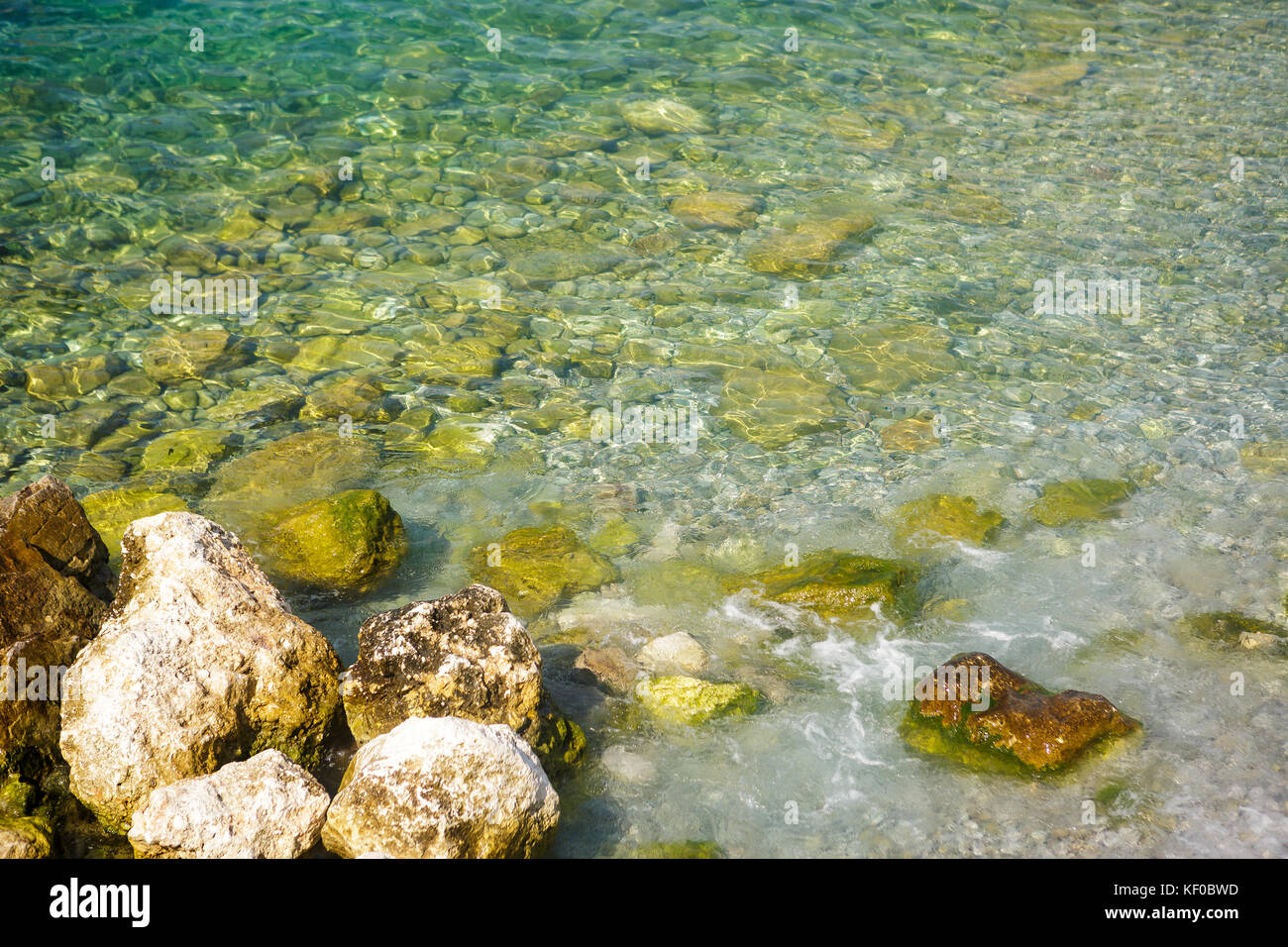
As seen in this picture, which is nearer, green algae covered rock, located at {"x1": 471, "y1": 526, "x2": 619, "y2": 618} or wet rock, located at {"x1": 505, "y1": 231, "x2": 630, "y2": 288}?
green algae covered rock, located at {"x1": 471, "y1": 526, "x2": 619, "y2": 618}

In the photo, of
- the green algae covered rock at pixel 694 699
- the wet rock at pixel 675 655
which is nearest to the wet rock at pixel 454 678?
the green algae covered rock at pixel 694 699

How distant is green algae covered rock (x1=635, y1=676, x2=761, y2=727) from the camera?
492cm

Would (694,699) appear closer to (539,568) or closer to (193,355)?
(539,568)

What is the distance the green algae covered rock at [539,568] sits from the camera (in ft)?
19.0

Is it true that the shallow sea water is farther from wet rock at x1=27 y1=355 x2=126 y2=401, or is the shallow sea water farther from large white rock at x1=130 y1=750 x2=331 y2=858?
A: large white rock at x1=130 y1=750 x2=331 y2=858

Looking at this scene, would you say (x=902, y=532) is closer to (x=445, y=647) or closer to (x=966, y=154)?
(x=445, y=647)

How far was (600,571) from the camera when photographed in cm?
596

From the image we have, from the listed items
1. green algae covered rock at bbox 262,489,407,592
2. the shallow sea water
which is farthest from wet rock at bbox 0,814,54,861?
green algae covered rock at bbox 262,489,407,592

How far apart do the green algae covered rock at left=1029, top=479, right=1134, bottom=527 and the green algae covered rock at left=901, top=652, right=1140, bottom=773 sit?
171 centimetres

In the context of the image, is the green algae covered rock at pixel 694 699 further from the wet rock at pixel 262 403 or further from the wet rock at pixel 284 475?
the wet rock at pixel 262 403

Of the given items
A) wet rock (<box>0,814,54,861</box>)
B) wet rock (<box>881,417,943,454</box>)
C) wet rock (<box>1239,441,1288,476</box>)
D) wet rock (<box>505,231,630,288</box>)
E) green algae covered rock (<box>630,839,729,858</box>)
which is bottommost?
green algae covered rock (<box>630,839,729,858</box>)
